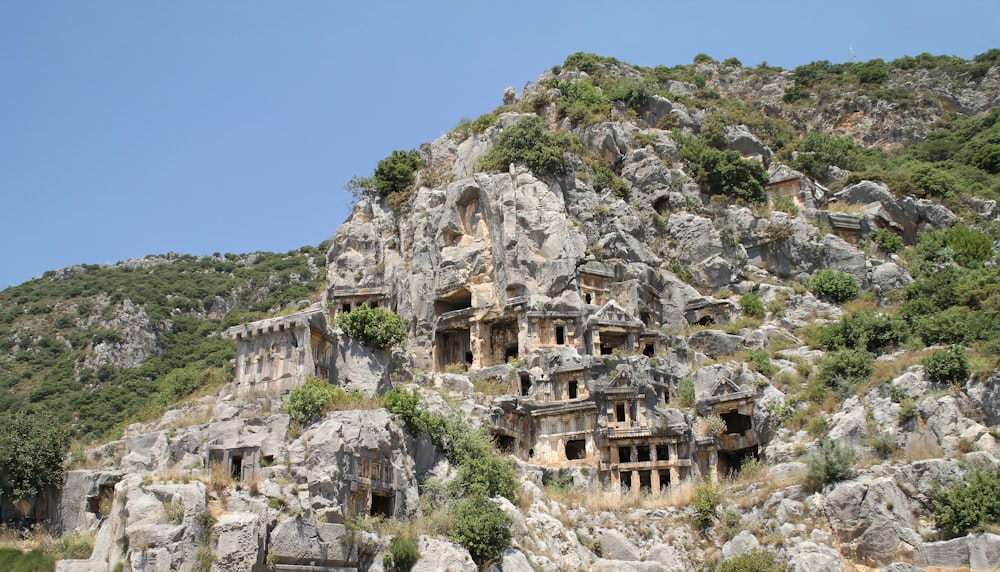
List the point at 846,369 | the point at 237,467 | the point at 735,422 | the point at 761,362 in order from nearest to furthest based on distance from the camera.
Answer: the point at 237,467 → the point at 846,369 → the point at 735,422 → the point at 761,362

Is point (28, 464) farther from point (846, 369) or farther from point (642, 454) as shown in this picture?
point (846, 369)

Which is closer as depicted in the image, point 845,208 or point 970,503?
point 970,503

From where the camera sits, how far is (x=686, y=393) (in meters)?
50.8

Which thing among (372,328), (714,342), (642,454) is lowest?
(642,454)

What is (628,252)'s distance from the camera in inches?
2445

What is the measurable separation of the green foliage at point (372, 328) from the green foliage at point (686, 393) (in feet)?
56.6

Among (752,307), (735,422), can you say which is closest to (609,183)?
(752,307)

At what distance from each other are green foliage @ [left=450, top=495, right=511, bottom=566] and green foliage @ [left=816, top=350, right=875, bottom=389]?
791 inches

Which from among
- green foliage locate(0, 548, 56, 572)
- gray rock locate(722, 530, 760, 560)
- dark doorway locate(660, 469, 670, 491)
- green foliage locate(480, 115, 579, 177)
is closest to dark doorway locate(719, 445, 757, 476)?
dark doorway locate(660, 469, 670, 491)

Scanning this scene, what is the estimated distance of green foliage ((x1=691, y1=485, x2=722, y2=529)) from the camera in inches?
1526

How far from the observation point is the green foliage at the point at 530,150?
6319cm

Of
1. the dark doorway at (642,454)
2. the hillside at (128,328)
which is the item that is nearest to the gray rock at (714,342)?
the dark doorway at (642,454)

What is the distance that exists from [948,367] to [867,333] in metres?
9.12

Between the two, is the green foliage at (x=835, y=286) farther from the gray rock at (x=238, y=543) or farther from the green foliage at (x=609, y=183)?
the gray rock at (x=238, y=543)
